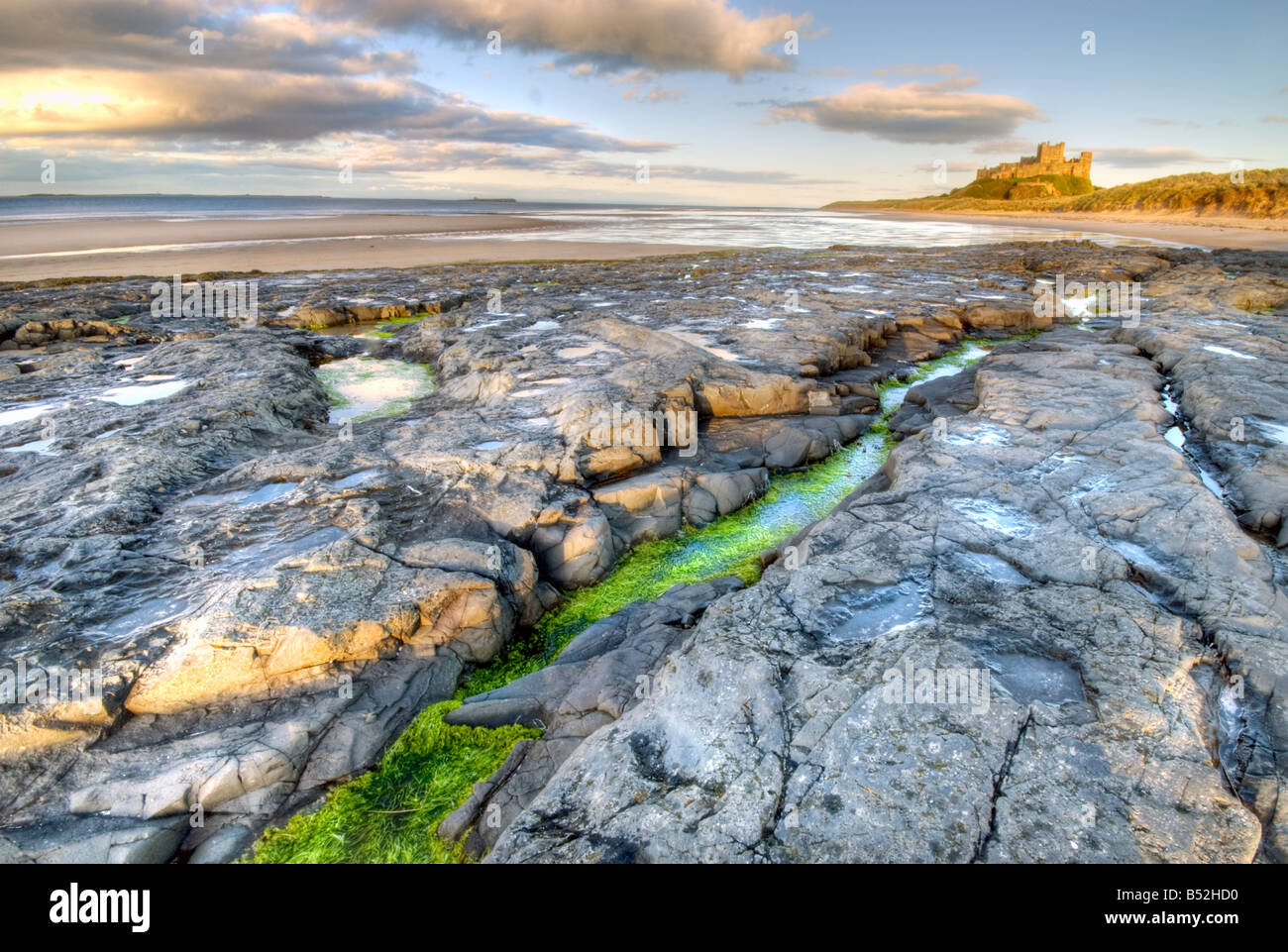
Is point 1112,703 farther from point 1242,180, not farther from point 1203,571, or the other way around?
point 1242,180

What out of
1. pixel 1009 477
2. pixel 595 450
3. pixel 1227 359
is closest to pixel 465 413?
pixel 595 450

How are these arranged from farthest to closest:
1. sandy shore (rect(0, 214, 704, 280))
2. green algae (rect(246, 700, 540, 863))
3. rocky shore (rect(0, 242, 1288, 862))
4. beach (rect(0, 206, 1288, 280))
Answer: beach (rect(0, 206, 1288, 280))
sandy shore (rect(0, 214, 704, 280))
green algae (rect(246, 700, 540, 863))
rocky shore (rect(0, 242, 1288, 862))

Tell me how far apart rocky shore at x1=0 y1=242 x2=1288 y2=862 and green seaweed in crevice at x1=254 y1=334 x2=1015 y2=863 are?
21 cm

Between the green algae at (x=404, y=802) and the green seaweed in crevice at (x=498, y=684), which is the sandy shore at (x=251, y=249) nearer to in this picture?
the green seaweed in crevice at (x=498, y=684)

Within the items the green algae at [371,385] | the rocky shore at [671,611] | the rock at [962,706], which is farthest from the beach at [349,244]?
the rock at [962,706]

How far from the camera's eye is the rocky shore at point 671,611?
3.93 meters

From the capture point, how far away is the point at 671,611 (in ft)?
23.5

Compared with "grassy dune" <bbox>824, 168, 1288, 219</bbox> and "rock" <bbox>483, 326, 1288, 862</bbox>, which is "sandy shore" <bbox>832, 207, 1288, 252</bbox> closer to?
"grassy dune" <bbox>824, 168, 1288, 219</bbox>

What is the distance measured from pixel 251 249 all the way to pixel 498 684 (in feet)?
183

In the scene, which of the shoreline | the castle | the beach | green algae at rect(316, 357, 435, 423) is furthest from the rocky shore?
the castle

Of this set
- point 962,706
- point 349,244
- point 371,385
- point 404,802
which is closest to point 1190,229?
point 371,385

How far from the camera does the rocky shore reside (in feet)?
12.9
